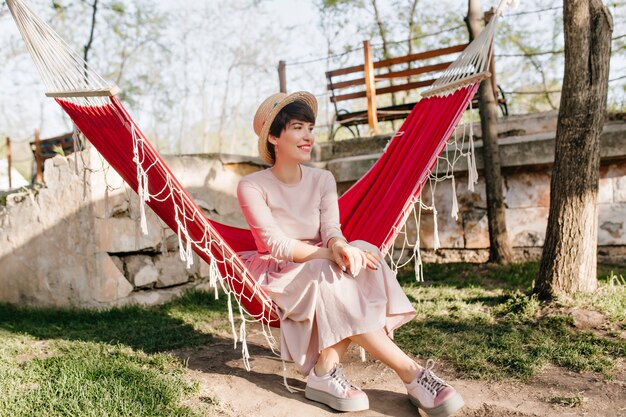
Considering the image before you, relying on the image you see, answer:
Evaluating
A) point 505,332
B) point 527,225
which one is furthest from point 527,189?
point 505,332

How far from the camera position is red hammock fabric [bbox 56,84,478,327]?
70.5 inches

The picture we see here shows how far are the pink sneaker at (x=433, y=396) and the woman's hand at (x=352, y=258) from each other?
0.37 meters

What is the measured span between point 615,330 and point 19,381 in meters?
2.33

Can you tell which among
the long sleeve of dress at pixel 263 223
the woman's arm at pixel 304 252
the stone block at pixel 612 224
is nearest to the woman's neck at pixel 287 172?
the long sleeve of dress at pixel 263 223

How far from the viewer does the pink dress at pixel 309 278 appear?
1669 millimetres

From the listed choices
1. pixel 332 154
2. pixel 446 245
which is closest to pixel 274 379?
pixel 446 245

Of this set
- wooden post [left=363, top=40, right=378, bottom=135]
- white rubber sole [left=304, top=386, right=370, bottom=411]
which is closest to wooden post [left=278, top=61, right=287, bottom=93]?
wooden post [left=363, top=40, right=378, bottom=135]

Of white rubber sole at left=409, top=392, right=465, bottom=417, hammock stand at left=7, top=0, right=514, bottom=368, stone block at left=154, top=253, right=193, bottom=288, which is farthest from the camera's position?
stone block at left=154, top=253, right=193, bottom=288

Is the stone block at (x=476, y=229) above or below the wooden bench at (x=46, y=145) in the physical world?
below

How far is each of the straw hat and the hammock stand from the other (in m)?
0.36

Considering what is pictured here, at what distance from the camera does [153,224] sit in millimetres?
3293

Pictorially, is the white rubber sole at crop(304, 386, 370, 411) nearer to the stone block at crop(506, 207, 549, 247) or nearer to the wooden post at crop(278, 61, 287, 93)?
the stone block at crop(506, 207, 549, 247)

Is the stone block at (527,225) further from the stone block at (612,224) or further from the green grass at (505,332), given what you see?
the green grass at (505,332)

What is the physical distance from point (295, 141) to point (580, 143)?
4.81 ft
